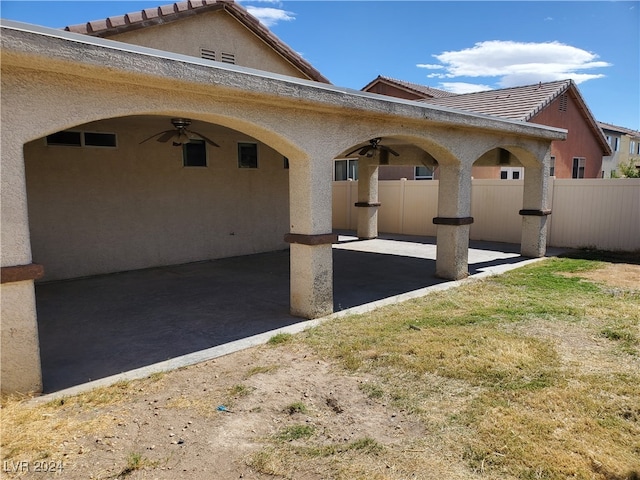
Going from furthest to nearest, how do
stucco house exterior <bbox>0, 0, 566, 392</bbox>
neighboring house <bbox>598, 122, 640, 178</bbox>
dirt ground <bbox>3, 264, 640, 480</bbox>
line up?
1. neighboring house <bbox>598, 122, 640, 178</bbox>
2. stucco house exterior <bbox>0, 0, 566, 392</bbox>
3. dirt ground <bbox>3, 264, 640, 480</bbox>

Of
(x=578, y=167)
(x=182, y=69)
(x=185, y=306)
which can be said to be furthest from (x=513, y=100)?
(x=182, y=69)

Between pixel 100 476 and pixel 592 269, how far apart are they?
35.1 ft

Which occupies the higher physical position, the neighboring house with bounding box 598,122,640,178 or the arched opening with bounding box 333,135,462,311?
the neighboring house with bounding box 598,122,640,178

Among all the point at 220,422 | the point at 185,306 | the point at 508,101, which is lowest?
the point at 220,422

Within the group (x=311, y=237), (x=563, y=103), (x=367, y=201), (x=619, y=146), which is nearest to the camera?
(x=311, y=237)

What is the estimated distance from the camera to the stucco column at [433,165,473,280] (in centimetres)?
914

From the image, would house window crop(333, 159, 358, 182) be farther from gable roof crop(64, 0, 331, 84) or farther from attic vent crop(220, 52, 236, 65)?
attic vent crop(220, 52, 236, 65)

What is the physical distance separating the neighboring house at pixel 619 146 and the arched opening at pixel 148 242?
1181 inches

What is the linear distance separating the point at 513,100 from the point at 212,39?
8921 millimetres

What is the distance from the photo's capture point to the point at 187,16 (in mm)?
10320

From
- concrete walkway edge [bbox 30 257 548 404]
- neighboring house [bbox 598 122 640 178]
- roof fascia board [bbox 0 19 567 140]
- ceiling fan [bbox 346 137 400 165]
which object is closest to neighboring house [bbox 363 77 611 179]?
ceiling fan [bbox 346 137 400 165]

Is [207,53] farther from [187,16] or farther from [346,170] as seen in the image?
[346,170]

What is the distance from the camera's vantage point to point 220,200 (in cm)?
1205

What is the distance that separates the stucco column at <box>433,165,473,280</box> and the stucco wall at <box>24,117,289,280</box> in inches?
213
